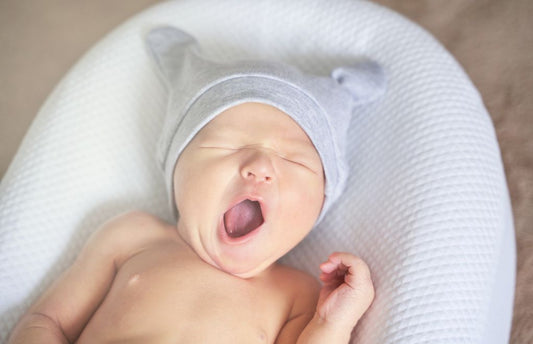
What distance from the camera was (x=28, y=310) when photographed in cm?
88

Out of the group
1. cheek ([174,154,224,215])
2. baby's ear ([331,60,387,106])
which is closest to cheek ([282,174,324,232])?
cheek ([174,154,224,215])

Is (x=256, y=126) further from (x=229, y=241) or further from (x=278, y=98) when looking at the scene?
(x=229, y=241)

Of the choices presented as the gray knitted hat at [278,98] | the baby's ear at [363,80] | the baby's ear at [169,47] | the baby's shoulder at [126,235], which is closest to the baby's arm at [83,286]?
the baby's shoulder at [126,235]

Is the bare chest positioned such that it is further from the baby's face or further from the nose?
the nose

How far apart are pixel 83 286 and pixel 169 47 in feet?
1.83

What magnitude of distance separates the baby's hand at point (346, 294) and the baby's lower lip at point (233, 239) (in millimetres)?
139

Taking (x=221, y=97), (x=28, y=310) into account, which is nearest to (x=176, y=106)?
(x=221, y=97)

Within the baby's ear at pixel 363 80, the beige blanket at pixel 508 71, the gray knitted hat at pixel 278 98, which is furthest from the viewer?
the beige blanket at pixel 508 71

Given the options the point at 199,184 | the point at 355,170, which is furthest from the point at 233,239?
the point at 355,170

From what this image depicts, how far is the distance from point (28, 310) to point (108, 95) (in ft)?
1.63

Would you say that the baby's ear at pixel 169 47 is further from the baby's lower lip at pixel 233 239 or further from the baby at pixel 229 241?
the baby's lower lip at pixel 233 239

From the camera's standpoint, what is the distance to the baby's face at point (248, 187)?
2.62 feet

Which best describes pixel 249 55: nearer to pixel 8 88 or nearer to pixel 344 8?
pixel 344 8

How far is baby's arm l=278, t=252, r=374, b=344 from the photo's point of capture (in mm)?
796
